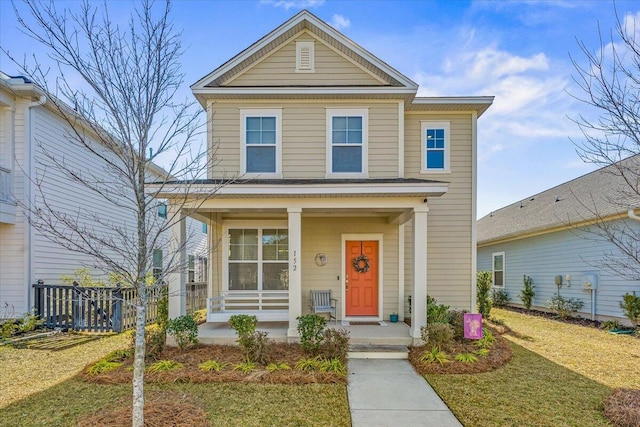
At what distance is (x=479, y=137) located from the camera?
10.3 metres

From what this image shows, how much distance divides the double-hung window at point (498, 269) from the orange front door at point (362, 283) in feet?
32.9

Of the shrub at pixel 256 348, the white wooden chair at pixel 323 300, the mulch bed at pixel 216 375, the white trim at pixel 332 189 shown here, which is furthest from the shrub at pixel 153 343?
the white wooden chair at pixel 323 300

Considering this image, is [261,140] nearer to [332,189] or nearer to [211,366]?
[332,189]

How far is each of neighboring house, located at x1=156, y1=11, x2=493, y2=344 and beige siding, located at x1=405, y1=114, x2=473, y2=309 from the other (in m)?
0.03

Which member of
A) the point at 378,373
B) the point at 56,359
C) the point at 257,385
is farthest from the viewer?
the point at 56,359

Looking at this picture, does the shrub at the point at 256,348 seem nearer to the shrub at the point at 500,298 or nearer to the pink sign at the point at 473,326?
the pink sign at the point at 473,326

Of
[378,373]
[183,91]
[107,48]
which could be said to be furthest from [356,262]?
[107,48]

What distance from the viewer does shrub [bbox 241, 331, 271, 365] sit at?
654 cm

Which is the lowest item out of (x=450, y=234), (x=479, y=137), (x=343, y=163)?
(x=450, y=234)

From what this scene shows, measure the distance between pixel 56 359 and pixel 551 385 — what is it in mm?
8812

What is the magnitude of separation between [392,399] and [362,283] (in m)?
4.68

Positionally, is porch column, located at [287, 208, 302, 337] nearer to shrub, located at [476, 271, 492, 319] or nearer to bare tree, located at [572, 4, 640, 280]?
bare tree, located at [572, 4, 640, 280]

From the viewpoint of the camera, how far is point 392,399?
5.25 meters

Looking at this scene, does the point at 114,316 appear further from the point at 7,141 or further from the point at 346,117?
the point at 346,117
